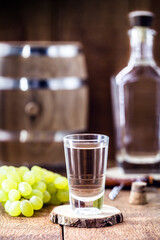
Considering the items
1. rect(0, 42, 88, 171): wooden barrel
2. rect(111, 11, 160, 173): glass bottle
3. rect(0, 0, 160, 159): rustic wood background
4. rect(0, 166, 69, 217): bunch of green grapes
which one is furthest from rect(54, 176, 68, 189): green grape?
rect(0, 0, 160, 159): rustic wood background

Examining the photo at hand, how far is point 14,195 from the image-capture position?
920mm

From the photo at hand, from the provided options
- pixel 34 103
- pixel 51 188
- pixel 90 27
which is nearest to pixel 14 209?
pixel 51 188

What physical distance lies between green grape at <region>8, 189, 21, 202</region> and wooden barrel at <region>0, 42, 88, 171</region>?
618 mm

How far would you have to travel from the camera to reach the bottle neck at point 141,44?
142 cm

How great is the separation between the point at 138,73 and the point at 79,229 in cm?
76

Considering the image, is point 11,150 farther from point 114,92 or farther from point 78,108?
point 114,92

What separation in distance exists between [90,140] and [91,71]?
118cm

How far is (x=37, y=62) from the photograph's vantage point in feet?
5.17

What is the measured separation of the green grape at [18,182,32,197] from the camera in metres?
0.92

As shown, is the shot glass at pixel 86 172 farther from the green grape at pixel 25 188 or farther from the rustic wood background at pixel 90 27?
the rustic wood background at pixel 90 27

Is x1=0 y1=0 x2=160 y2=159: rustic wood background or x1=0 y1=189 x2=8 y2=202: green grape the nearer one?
x1=0 y1=189 x2=8 y2=202: green grape

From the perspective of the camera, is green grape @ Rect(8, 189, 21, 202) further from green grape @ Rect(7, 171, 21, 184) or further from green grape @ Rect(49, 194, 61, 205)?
green grape @ Rect(49, 194, 61, 205)

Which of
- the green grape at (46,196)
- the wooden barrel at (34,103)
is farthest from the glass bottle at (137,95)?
the green grape at (46,196)

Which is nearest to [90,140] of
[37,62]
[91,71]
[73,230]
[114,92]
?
[73,230]
